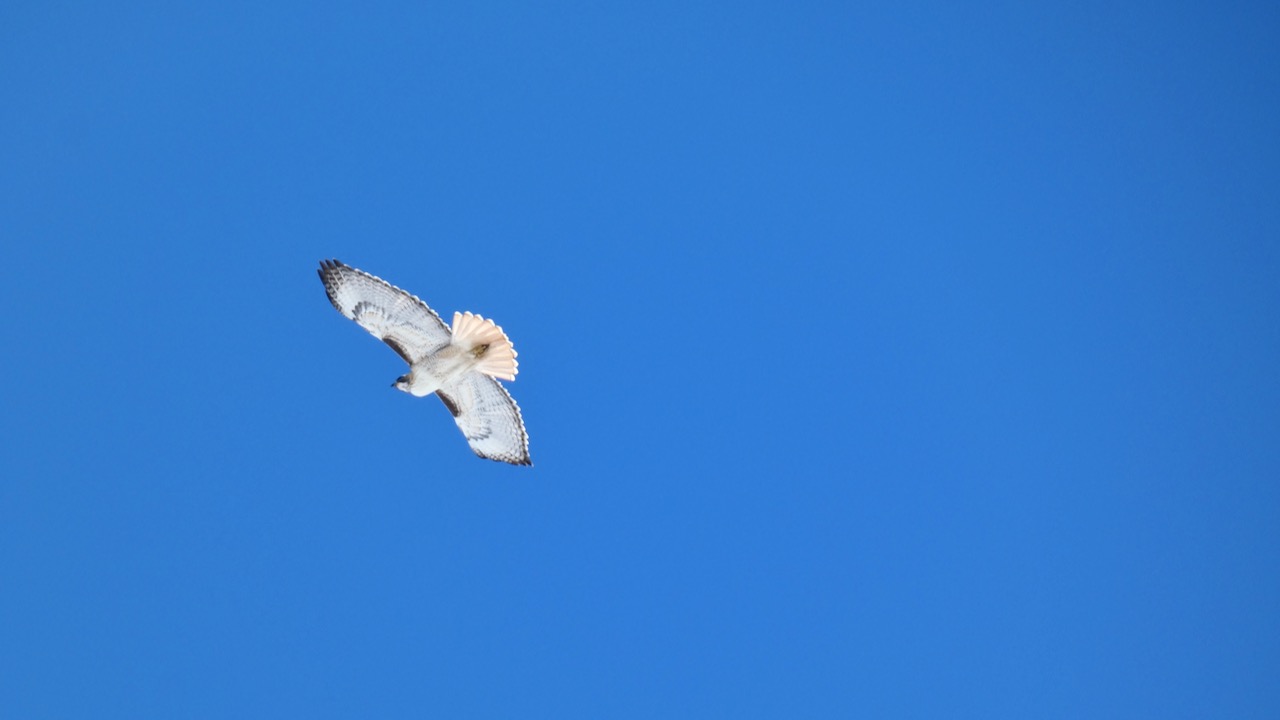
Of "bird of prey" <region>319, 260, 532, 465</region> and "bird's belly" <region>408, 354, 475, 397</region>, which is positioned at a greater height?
"bird of prey" <region>319, 260, 532, 465</region>

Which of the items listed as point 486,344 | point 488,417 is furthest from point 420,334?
point 488,417

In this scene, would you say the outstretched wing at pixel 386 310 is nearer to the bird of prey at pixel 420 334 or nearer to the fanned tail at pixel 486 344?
the bird of prey at pixel 420 334

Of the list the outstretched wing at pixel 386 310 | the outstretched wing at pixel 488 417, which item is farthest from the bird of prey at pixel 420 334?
the outstretched wing at pixel 488 417

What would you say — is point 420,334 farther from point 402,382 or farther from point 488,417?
point 488,417

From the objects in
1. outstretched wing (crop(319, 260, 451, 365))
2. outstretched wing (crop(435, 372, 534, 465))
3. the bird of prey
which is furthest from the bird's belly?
outstretched wing (crop(435, 372, 534, 465))

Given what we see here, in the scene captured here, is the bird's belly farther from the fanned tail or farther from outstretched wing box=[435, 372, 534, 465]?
outstretched wing box=[435, 372, 534, 465]

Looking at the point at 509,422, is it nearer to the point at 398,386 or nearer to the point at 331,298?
the point at 398,386

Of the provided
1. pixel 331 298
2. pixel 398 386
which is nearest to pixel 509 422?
pixel 398 386
